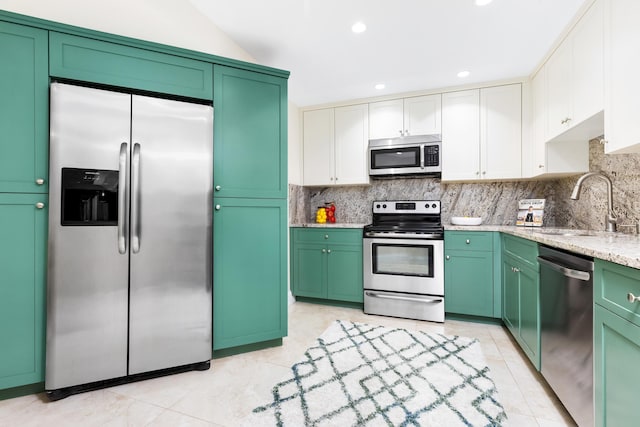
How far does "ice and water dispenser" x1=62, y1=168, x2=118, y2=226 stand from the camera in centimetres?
165

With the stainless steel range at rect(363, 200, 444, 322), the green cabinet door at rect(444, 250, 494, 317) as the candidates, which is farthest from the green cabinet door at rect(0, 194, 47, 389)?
the green cabinet door at rect(444, 250, 494, 317)

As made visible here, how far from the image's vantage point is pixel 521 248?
2152 millimetres

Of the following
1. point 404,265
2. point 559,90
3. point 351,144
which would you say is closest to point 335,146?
point 351,144

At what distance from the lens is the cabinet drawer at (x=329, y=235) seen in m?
3.21

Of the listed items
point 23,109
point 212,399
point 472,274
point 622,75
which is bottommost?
point 212,399

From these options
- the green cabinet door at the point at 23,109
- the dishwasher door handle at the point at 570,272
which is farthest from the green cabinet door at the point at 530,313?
the green cabinet door at the point at 23,109

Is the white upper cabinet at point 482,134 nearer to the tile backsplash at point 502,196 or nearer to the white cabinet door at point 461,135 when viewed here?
the white cabinet door at point 461,135

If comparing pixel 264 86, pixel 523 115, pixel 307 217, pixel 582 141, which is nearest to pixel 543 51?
pixel 523 115

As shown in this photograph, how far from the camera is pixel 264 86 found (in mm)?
2225

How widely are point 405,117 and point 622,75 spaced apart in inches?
77.2

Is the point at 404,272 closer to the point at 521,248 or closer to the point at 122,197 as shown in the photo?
the point at 521,248

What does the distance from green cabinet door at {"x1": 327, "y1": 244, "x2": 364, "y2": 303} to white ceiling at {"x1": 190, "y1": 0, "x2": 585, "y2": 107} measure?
5.93 feet

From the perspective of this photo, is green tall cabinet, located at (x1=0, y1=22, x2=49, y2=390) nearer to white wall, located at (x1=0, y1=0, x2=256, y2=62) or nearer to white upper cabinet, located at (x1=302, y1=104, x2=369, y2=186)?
white wall, located at (x1=0, y1=0, x2=256, y2=62)

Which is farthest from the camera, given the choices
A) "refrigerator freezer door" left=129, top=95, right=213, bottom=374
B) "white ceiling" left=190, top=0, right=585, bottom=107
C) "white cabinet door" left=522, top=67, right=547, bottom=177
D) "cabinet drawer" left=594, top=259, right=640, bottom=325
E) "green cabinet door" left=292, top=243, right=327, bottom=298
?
"green cabinet door" left=292, top=243, right=327, bottom=298
